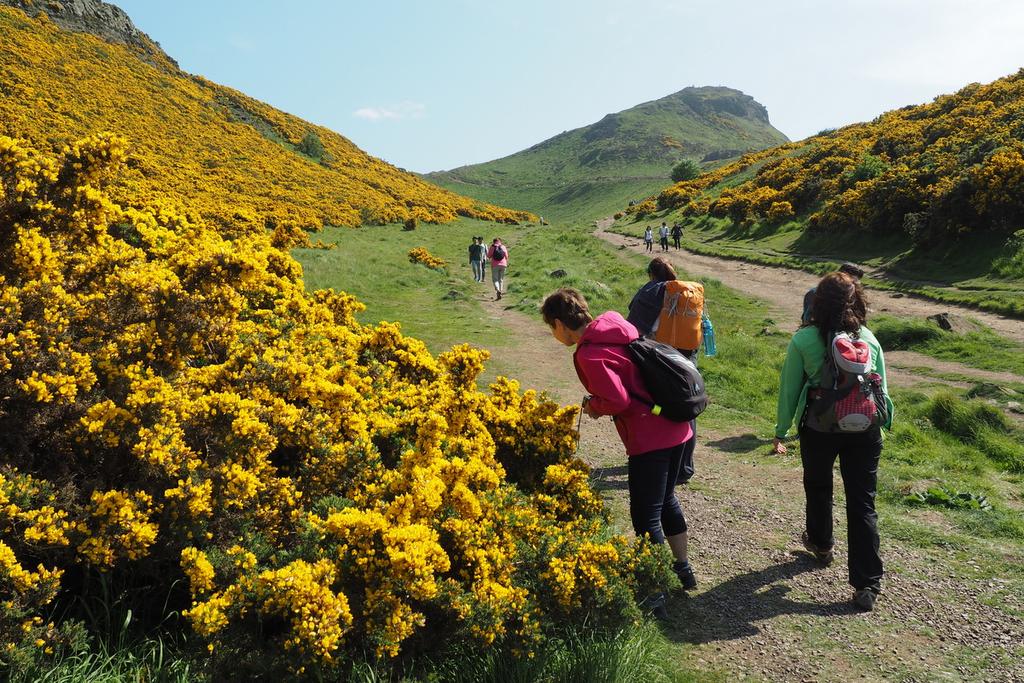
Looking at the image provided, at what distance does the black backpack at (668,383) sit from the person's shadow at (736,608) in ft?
4.82

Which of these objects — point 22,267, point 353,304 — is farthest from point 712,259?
point 22,267

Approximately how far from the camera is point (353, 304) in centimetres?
880

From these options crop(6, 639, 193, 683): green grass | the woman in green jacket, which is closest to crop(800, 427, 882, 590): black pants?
the woman in green jacket

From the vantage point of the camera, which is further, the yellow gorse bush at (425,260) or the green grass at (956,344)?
the yellow gorse bush at (425,260)

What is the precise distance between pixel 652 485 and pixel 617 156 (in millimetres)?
128470

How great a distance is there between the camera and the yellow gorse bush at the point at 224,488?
3207mm

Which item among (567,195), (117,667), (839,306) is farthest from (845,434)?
(567,195)

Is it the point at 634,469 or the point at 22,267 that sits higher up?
the point at 22,267

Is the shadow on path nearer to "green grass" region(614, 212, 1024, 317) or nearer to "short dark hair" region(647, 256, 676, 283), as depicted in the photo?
"short dark hair" region(647, 256, 676, 283)

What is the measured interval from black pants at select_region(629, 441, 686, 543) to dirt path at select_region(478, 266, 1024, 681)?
697 millimetres

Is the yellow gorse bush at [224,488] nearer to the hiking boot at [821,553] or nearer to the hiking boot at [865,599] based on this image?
the hiking boot at [865,599]

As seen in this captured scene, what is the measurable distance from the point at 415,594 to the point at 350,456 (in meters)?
1.69

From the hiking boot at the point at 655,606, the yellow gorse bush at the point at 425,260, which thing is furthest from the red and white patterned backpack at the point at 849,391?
the yellow gorse bush at the point at 425,260

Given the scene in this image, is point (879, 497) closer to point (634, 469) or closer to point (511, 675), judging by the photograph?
point (634, 469)
